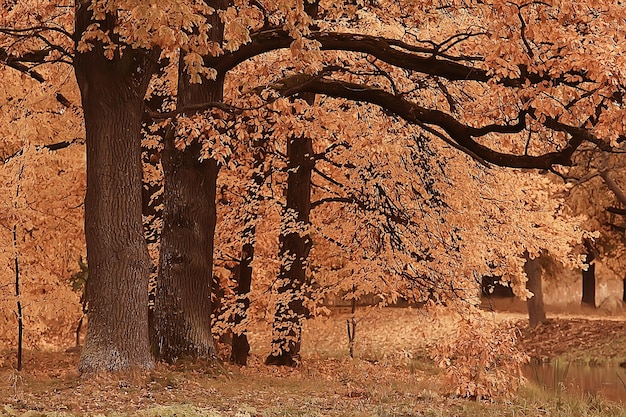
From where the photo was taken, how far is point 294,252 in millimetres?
16266

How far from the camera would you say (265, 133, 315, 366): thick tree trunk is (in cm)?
1570

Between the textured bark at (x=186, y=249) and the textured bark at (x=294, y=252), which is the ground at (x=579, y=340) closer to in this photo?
the textured bark at (x=294, y=252)

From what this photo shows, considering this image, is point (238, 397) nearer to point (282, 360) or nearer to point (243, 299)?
point (282, 360)

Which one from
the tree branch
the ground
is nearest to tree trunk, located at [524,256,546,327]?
the ground

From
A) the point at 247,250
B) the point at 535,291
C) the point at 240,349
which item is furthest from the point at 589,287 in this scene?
the point at 247,250

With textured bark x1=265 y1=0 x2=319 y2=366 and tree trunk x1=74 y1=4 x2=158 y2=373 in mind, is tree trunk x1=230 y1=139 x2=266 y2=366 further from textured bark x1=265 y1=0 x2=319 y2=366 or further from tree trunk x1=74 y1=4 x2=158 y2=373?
tree trunk x1=74 y1=4 x2=158 y2=373

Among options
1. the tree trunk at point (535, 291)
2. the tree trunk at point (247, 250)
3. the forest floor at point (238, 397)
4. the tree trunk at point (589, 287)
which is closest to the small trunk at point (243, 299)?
the tree trunk at point (247, 250)

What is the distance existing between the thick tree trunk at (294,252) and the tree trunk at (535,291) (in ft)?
55.3

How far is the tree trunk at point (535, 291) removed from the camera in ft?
103

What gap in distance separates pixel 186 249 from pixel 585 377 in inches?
540

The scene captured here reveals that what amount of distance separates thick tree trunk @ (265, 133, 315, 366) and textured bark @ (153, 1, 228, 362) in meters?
3.31

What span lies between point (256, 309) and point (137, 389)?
21.3 feet

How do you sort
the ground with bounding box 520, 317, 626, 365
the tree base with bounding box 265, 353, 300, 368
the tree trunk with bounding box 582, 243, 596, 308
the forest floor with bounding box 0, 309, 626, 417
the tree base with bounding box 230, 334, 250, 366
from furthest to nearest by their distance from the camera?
1. the tree trunk with bounding box 582, 243, 596, 308
2. the ground with bounding box 520, 317, 626, 365
3. the tree base with bounding box 230, 334, 250, 366
4. the tree base with bounding box 265, 353, 300, 368
5. the forest floor with bounding box 0, 309, 626, 417

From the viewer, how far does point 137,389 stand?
32.6ft
